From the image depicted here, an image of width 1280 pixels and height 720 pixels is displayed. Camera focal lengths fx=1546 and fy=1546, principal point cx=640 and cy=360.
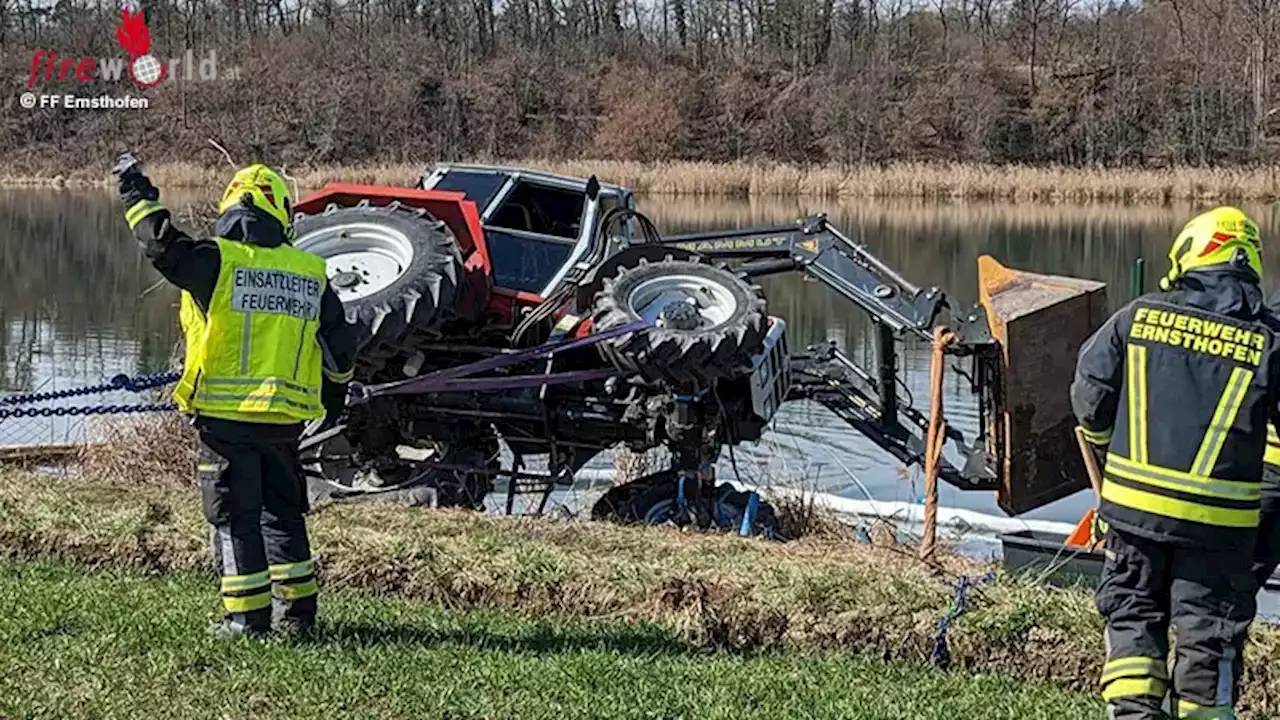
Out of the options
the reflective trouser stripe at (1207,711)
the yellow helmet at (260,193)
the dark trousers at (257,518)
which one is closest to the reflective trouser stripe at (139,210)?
the yellow helmet at (260,193)

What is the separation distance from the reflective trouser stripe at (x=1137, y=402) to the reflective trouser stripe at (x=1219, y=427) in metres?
0.17

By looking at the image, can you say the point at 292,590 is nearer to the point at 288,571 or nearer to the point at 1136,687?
the point at 288,571

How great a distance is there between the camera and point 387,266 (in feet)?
29.3

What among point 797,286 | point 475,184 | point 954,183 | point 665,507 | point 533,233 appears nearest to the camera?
point 665,507

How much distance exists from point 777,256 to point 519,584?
142 inches

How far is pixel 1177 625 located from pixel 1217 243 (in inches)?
46.6

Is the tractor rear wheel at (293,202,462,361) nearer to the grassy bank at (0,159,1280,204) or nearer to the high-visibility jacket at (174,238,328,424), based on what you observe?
the high-visibility jacket at (174,238,328,424)

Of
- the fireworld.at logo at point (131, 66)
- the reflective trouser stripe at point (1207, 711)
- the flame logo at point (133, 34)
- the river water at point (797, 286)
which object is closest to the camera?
the reflective trouser stripe at point (1207, 711)

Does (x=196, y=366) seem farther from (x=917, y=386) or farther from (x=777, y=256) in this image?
(x=917, y=386)

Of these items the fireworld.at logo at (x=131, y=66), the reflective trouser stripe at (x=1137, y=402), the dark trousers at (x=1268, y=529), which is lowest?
the dark trousers at (x=1268, y=529)

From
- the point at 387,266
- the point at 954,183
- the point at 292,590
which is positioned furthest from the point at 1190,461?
the point at 954,183

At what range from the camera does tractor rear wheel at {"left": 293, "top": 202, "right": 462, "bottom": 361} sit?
27.9ft

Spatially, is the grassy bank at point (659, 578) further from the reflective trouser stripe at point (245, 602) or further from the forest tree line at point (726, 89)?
the forest tree line at point (726, 89)

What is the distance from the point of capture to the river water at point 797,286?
43.0 feet
